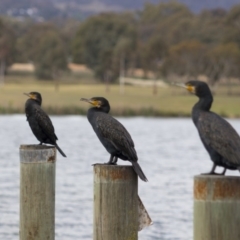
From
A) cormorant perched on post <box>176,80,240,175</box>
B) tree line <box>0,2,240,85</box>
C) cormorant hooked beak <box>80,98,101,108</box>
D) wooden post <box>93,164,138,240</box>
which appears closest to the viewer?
cormorant perched on post <box>176,80,240,175</box>

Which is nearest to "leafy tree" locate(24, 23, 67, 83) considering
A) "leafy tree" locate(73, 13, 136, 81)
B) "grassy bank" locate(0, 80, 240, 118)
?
"leafy tree" locate(73, 13, 136, 81)

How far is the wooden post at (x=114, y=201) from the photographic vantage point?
8.79 m

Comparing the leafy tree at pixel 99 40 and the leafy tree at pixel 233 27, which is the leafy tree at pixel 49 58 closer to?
the leafy tree at pixel 99 40

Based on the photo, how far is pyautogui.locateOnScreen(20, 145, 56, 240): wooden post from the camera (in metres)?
10.2

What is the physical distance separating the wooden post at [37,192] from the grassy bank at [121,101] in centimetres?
4937

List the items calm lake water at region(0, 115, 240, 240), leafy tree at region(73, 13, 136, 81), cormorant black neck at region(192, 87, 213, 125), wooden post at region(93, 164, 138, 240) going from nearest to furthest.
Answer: cormorant black neck at region(192, 87, 213, 125)
wooden post at region(93, 164, 138, 240)
calm lake water at region(0, 115, 240, 240)
leafy tree at region(73, 13, 136, 81)

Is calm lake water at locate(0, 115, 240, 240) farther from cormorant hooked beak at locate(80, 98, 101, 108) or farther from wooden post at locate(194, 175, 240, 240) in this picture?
wooden post at locate(194, 175, 240, 240)

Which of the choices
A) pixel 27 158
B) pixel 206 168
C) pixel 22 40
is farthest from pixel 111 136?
pixel 22 40

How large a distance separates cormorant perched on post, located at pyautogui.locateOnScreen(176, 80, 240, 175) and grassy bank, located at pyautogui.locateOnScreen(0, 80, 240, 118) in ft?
168

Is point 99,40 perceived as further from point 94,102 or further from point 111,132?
point 111,132

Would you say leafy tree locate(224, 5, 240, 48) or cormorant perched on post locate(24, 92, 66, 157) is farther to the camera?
leafy tree locate(224, 5, 240, 48)

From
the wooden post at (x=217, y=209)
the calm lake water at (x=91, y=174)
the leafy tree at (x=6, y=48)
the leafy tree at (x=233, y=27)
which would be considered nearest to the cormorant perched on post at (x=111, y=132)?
the wooden post at (x=217, y=209)

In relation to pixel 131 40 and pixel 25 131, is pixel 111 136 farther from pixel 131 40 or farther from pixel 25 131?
pixel 131 40

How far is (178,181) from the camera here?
28047 millimetres
